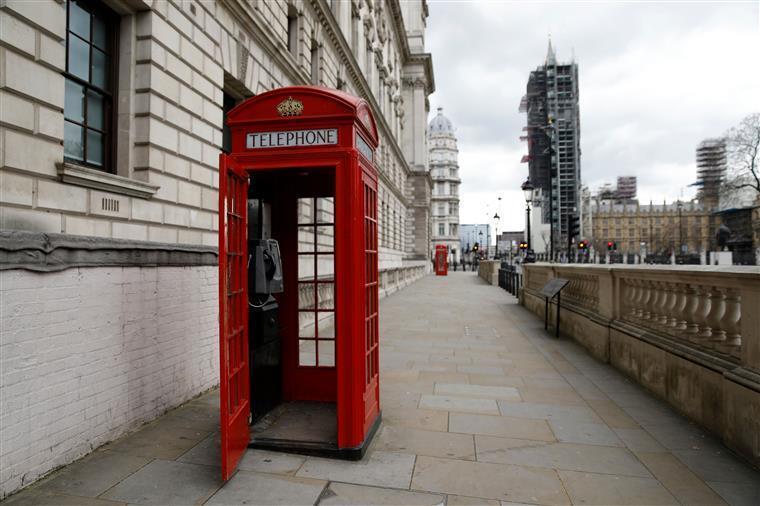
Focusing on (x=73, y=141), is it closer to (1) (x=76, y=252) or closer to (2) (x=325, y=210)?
(1) (x=76, y=252)

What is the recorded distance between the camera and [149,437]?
4469mm

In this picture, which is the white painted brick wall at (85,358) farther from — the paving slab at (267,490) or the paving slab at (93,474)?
the paving slab at (267,490)

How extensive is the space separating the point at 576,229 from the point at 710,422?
18.0m

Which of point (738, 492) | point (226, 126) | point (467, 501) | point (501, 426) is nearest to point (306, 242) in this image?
point (226, 126)

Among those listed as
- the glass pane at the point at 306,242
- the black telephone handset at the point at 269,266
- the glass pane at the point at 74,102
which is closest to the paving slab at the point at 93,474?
the black telephone handset at the point at 269,266

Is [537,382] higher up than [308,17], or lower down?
lower down

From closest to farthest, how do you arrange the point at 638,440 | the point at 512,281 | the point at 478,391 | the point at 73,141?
the point at 638,440 → the point at 73,141 → the point at 478,391 → the point at 512,281

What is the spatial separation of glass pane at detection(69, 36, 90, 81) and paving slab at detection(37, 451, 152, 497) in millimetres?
3580

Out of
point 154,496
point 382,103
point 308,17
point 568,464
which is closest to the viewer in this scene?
point 154,496

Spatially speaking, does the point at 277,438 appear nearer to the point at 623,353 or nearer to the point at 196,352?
the point at 196,352

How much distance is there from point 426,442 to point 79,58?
16.4ft

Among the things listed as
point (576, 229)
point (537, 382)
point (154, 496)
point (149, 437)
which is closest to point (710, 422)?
point (537, 382)

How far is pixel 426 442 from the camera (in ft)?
14.3

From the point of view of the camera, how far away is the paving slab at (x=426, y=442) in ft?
13.5
